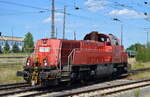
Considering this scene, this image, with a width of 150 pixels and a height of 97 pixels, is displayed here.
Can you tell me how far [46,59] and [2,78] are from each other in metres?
6.08

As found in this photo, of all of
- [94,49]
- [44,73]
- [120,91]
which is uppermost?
[94,49]

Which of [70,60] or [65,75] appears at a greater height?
[70,60]

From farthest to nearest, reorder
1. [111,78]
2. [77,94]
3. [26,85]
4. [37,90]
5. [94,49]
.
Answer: [111,78]
[94,49]
[26,85]
[37,90]
[77,94]

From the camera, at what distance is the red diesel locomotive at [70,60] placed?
49.4ft

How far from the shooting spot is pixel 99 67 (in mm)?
18984

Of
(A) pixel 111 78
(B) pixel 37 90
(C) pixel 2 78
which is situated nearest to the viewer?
(B) pixel 37 90

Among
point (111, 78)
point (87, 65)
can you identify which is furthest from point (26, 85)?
point (111, 78)

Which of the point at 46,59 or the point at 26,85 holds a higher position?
the point at 46,59

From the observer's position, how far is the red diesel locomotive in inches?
593

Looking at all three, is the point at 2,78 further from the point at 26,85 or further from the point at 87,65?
the point at 87,65

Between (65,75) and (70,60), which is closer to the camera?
(65,75)

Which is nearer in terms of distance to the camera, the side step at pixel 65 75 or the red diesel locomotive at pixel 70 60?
the red diesel locomotive at pixel 70 60

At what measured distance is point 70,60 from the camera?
16078 mm

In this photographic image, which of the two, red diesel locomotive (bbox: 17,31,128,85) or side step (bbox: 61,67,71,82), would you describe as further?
side step (bbox: 61,67,71,82)
